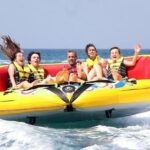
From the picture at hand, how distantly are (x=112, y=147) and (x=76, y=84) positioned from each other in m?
1.74

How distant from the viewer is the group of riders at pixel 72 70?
261 inches

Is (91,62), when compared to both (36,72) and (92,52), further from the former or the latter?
(36,72)

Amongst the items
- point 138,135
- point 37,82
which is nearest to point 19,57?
point 37,82

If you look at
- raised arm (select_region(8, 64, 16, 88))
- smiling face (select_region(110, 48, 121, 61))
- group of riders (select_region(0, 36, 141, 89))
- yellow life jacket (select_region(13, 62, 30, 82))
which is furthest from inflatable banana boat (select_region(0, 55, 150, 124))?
smiling face (select_region(110, 48, 121, 61))

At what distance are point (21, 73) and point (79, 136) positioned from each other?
72.1 inches

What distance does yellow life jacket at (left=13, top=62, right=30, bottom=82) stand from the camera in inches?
269

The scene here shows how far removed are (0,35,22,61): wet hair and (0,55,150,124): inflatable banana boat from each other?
1322 millimetres

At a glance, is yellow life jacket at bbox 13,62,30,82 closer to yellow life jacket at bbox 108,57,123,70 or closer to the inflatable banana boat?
the inflatable banana boat

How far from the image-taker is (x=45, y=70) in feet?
24.4

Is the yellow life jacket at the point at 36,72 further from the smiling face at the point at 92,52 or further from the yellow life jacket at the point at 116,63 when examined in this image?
the yellow life jacket at the point at 116,63

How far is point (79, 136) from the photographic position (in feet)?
17.5

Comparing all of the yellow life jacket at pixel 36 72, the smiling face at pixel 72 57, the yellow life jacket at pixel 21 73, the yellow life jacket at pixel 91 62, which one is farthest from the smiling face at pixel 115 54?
the yellow life jacket at pixel 21 73

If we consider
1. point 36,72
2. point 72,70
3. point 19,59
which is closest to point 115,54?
point 72,70

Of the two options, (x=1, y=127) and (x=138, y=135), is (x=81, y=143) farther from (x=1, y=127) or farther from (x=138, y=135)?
(x=1, y=127)
